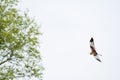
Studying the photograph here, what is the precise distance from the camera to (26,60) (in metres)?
32.4

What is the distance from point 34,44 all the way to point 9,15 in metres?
4.56

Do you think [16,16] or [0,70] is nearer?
[0,70]

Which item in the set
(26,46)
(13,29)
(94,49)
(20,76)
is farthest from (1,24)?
(94,49)

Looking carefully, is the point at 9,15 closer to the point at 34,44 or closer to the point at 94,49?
the point at 34,44

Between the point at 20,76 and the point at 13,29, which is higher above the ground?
the point at 13,29

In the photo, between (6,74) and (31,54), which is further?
(31,54)

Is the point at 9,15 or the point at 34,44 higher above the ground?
the point at 9,15

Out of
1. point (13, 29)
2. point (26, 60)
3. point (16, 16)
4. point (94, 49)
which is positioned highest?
point (16, 16)

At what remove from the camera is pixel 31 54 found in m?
32.8

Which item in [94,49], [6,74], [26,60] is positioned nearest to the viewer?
[94,49]

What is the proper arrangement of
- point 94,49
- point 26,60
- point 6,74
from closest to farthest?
1. point 94,49
2. point 6,74
3. point 26,60

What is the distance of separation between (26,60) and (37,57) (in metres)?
1.38

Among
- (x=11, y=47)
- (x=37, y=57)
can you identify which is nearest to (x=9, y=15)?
(x=11, y=47)

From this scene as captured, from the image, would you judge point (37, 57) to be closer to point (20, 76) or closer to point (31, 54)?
point (31, 54)
